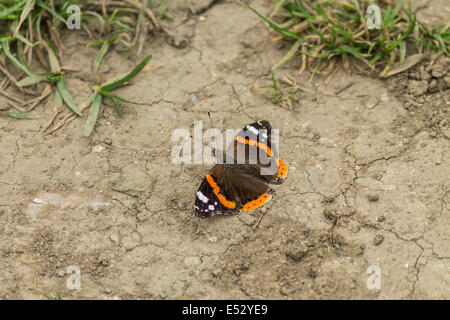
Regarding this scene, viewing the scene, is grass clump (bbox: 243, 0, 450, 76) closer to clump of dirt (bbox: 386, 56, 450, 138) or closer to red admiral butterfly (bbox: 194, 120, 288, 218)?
clump of dirt (bbox: 386, 56, 450, 138)

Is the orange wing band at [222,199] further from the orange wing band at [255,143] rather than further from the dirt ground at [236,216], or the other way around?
the orange wing band at [255,143]

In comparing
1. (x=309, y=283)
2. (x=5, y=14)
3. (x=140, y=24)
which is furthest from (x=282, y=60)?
(x=5, y=14)

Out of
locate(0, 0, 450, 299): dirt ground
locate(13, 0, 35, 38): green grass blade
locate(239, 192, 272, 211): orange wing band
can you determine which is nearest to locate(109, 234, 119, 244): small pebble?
locate(0, 0, 450, 299): dirt ground

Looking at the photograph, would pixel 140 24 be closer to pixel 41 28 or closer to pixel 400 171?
pixel 41 28

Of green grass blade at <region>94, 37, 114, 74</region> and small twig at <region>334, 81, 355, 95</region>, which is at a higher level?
green grass blade at <region>94, 37, 114, 74</region>

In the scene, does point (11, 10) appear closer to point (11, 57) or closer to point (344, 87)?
point (11, 57)

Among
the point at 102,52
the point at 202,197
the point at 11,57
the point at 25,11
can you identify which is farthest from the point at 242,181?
the point at 25,11
